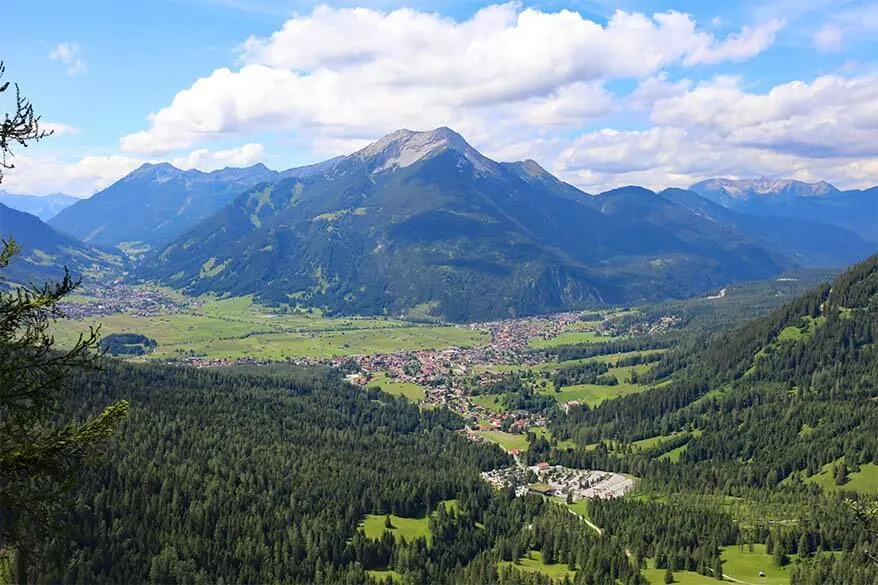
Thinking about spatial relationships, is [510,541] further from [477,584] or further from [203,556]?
[203,556]

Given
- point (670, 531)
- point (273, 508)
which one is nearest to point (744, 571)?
point (670, 531)

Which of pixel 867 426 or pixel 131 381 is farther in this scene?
pixel 867 426

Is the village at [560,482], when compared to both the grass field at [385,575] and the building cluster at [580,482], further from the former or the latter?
the grass field at [385,575]

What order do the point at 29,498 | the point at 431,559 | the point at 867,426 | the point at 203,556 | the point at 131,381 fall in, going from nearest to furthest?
the point at 29,498, the point at 203,556, the point at 431,559, the point at 131,381, the point at 867,426

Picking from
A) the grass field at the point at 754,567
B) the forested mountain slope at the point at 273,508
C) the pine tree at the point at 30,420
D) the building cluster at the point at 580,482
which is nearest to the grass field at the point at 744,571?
the grass field at the point at 754,567

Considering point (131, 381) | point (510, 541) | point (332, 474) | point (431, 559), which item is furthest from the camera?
point (131, 381)

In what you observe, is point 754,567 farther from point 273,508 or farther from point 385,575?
point 273,508

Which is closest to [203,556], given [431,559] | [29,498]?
[431,559]

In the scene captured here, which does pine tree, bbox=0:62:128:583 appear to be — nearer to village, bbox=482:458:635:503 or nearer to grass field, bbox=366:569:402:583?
grass field, bbox=366:569:402:583

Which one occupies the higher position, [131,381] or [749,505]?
[131,381]
